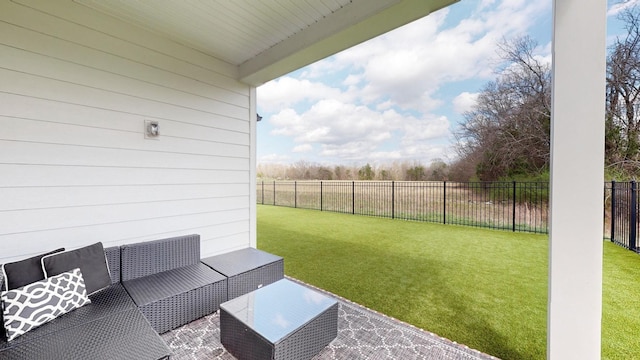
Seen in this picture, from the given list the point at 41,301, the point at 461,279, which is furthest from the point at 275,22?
the point at 461,279

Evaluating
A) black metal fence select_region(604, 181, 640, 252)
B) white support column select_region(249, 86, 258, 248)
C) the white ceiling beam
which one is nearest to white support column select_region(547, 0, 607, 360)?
the white ceiling beam

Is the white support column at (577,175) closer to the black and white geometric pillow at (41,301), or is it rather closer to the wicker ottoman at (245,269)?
the wicker ottoman at (245,269)

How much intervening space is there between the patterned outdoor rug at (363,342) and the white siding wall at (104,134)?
1251mm

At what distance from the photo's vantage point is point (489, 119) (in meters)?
8.00

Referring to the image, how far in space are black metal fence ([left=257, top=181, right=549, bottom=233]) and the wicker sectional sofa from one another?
5.99 meters

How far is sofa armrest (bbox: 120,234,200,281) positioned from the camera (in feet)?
7.68

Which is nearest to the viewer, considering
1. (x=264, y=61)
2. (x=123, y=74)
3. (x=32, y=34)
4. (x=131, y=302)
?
(x=131, y=302)

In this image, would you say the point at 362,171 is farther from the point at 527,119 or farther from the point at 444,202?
the point at 527,119

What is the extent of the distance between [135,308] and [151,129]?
186cm

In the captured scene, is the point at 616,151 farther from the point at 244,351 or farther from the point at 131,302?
the point at 131,302

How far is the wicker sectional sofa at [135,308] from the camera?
1355 millimetres

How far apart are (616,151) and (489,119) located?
3.82 meters

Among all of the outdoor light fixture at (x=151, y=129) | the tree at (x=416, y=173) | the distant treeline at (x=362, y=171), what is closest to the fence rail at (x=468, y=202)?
the tree at (x=416, y=173)

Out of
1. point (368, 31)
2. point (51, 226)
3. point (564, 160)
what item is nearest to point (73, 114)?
point (51, 226)
